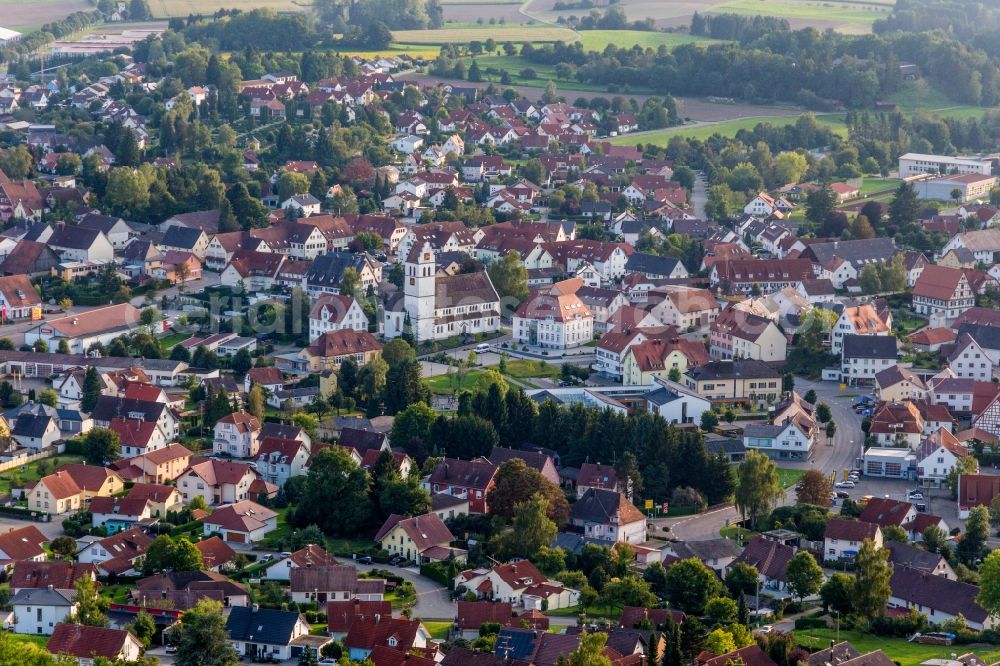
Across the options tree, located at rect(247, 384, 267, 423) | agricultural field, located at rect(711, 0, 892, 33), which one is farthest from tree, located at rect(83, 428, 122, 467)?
agricultural field, located at rect(711, 0, 892, 33)

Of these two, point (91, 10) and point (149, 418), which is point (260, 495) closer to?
point (149, 418)

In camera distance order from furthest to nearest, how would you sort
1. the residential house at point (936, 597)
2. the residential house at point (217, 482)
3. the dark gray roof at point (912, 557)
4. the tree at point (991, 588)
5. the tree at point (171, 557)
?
the residential house at point (217, 482), the dark gray roof at point (912, 557), the tree at point (171, 557), the residential house at point (936, 597), the tree at point (991, 588)

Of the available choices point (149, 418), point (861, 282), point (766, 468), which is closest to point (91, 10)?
point (861, 282)

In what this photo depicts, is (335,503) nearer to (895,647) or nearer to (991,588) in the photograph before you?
(895,647)

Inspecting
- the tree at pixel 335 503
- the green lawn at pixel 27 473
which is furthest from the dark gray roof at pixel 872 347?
the green lawn at pixel 27 473

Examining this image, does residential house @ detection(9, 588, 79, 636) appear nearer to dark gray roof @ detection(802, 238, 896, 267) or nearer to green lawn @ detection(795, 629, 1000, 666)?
green lawn @ detection(795, 629, 1000, 666)

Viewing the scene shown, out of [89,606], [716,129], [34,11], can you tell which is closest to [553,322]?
[89,606]

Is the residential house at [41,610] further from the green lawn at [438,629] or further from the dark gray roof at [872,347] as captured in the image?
the dark gray roof at [872,347]
